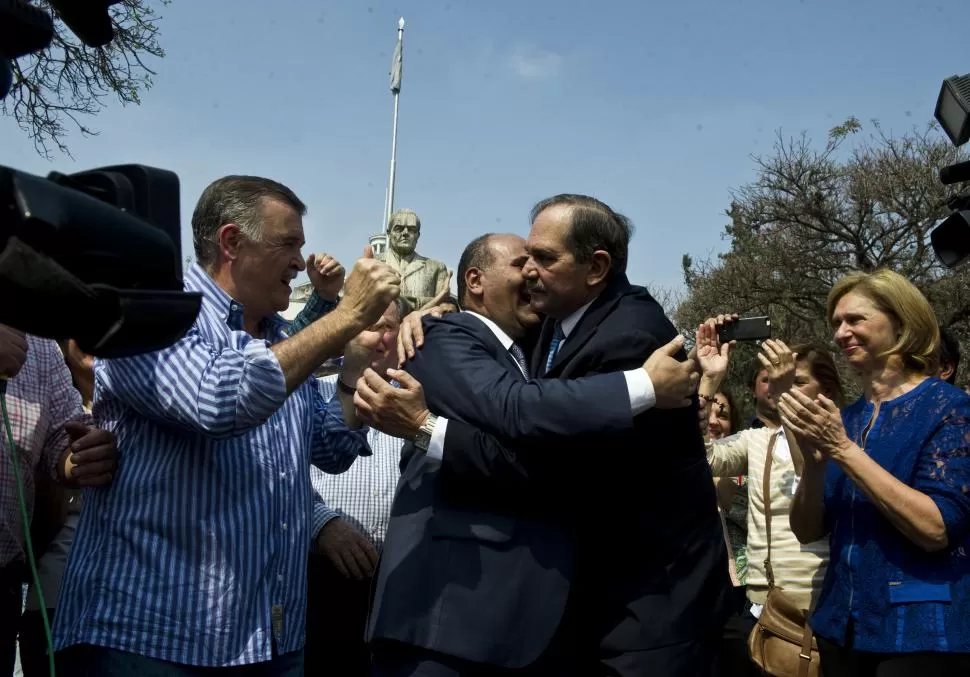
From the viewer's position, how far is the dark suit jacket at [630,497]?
257 centimetres

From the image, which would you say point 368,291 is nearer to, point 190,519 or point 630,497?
point 190,519

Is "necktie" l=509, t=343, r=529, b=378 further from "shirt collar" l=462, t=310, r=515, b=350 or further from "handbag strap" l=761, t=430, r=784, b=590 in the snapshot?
"handbag strap" l=761, t=430, r=784, b=590

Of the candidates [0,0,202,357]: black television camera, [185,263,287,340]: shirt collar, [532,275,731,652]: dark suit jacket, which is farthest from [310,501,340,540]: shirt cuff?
[0,0,202,357]: black television camera

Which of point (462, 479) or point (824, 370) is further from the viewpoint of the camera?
point (824, 370)

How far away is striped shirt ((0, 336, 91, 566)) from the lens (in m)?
2.92

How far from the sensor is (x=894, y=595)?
3.19m

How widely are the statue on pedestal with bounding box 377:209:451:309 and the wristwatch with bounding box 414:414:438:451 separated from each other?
9.07 metres

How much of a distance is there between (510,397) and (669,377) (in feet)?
1.38

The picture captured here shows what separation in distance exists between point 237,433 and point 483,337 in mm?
768

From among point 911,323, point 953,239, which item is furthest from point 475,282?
point 953,239

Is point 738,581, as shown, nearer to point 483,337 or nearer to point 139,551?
point 483,337

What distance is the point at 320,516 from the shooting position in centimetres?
394

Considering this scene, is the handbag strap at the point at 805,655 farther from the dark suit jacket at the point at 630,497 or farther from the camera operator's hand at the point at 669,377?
the camera operator's hand at the point at 669,377

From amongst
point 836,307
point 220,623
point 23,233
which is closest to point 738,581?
point 836,307
